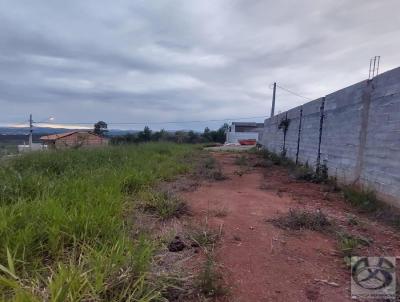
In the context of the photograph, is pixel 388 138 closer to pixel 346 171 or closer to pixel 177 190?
pixel 346 171

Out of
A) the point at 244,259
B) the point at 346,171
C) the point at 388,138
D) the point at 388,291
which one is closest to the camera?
the point at 388,291

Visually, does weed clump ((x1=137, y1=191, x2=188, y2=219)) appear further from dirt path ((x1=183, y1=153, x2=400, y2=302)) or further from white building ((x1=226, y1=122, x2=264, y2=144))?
white building ((x1=226, y1=122, x2=264, y2=144))

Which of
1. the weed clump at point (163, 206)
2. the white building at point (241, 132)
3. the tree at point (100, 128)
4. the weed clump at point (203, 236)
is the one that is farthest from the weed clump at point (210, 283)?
the tree at point (100, 128)

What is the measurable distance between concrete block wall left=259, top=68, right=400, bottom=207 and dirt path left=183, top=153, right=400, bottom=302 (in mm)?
728

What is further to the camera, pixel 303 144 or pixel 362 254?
pixel 303 144

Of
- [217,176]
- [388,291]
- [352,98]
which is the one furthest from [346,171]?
[388,291]

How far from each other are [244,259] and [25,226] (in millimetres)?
1876

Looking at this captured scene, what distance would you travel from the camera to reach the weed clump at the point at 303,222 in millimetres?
3592

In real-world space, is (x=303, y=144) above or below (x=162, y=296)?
above

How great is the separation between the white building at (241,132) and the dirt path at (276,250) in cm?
3555

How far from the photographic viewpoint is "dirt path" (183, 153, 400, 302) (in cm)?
222

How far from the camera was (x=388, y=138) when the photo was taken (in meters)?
4.53

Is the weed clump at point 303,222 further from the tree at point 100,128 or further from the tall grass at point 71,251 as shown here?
the tree at point 100,128

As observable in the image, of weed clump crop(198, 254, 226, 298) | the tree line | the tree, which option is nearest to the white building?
the tree line
